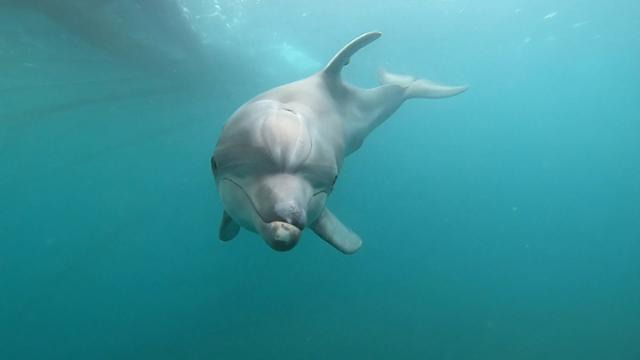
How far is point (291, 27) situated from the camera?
61.1 feet

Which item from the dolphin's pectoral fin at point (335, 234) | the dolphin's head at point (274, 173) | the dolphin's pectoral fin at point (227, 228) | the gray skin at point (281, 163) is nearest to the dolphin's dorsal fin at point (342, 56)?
the gray skin at point (281, 163)

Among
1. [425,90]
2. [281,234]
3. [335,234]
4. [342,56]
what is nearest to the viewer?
[281,234]

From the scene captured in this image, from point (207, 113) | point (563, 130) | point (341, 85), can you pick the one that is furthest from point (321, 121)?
point (563, 130)

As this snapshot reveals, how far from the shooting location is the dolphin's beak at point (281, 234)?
3100mm

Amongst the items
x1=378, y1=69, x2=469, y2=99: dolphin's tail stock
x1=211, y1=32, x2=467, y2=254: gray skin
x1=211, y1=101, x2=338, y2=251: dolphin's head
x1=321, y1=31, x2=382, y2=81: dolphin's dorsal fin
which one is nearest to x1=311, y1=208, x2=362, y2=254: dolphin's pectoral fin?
x1=211, y1=32, x2=467, y2=254: gray skin

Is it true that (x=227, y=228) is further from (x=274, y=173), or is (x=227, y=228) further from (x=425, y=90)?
(x=425, y=90)

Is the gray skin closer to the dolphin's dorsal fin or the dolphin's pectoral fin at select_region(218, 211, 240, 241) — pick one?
the dolphin's dorsal fin

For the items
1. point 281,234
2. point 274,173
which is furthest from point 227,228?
point 281,234

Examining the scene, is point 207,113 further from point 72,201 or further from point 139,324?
point 72,201

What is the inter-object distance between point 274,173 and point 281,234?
20.2 inches

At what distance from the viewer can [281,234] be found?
10.1 ft

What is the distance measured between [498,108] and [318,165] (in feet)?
166

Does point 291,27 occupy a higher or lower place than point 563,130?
higher

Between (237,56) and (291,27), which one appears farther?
(237,56)
